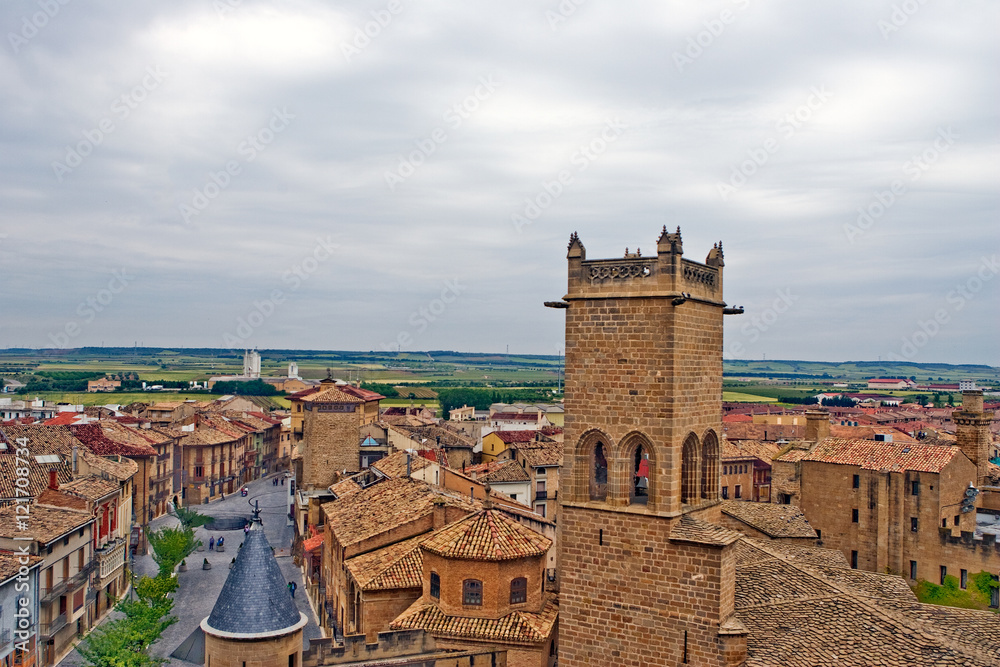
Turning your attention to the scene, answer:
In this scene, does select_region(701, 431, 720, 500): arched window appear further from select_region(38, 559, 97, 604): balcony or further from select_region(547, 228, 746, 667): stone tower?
select_region(38, 559, 97, 604): balcony

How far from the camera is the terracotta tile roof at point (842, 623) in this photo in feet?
60.0

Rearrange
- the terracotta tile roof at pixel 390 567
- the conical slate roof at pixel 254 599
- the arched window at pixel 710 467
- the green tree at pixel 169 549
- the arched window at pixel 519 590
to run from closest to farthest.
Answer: the conical slate roof at pixel 254 599 → the arched window at pixel 710 467 → the arched window at pixel 519 590 → the terracotta tile roof at pixel 390 567 → the green tree at pixel 169 549

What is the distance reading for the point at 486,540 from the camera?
23969 mm

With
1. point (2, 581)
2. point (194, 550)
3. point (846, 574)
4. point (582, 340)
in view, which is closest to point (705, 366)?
point (582, 340)

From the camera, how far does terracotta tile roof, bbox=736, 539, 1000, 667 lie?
1830 cm

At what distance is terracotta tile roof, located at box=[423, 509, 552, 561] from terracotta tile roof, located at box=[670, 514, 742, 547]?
590 centimetres

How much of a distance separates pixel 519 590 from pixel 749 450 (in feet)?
187

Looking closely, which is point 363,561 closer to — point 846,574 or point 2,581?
point 2,581

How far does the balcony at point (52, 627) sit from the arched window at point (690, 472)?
81.5 ft

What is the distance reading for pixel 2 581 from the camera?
1057 inches

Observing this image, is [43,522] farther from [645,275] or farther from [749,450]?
[749,450]

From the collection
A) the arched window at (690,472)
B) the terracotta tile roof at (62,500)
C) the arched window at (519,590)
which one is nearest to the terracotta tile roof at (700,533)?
the arched window at (690,472)

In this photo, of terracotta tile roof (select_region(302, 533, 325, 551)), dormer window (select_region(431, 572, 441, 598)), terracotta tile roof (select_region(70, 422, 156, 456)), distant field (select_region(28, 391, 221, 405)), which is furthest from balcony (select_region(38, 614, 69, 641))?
distant field (select_region(28, 391, 221, 405))

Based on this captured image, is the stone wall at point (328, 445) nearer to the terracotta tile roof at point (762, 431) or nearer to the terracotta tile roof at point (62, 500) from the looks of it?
the terracotta tile roof at point (62, 500)
